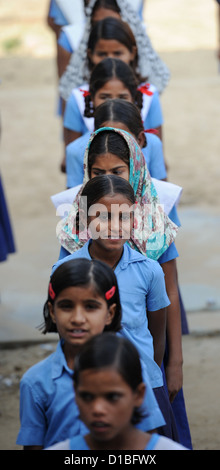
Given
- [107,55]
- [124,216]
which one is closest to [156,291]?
[124,216]

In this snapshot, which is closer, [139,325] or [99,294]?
[99,294]

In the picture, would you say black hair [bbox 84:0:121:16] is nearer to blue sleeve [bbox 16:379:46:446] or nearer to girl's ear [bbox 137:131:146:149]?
girl's ear [bbox 137:131:146:149]

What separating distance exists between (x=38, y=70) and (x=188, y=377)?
8.60m

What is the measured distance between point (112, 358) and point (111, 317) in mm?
417

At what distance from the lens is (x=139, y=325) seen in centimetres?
247

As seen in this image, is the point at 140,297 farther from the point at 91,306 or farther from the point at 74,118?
the point at 74,118

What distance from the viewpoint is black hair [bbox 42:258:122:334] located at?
2160 millimetres

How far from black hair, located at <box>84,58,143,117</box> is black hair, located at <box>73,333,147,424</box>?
2.01m

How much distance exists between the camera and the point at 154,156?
3572 mm

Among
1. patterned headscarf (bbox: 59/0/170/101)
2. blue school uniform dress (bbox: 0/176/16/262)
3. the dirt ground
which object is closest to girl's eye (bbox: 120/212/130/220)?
the dirt ground

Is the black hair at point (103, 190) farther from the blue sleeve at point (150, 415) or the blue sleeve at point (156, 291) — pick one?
the blue sleeve at point (150, 415)

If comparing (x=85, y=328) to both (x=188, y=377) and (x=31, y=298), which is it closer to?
(x=188, y=377)

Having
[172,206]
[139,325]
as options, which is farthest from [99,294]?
[172,206]

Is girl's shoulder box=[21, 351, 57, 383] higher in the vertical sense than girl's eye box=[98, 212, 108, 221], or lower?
lower
